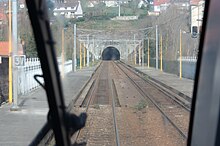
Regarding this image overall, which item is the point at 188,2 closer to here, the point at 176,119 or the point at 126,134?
the point at 126,134

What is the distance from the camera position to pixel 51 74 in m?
2.18

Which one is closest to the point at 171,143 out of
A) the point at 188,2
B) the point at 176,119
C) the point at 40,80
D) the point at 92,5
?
the point at 176,119

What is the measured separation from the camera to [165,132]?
11.4 metres

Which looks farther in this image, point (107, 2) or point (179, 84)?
point (179, 84)

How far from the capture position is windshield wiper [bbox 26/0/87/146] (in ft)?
6.93

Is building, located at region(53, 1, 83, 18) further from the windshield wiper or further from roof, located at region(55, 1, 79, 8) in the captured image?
the windshield wiper

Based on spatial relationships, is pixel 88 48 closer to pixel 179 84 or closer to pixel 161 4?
pixel 161 4

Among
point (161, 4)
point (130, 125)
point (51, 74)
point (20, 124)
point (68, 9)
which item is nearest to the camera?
point (51, 74)

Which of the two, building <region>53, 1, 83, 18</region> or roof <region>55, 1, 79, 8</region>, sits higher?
roof <region>55, 1, 79, 8</region>

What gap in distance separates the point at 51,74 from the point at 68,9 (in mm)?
562

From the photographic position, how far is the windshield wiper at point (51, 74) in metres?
2.11

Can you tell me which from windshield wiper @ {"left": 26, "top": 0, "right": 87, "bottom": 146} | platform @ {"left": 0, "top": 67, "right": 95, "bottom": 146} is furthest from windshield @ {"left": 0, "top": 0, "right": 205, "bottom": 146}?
windshield wiper @ {"left": 26, "top": 0, "right": 87, "bottom": 146}

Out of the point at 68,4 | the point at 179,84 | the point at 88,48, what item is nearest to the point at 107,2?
the point at 68,4

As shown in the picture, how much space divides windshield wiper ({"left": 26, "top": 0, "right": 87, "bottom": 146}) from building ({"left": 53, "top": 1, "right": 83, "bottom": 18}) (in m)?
0.28
